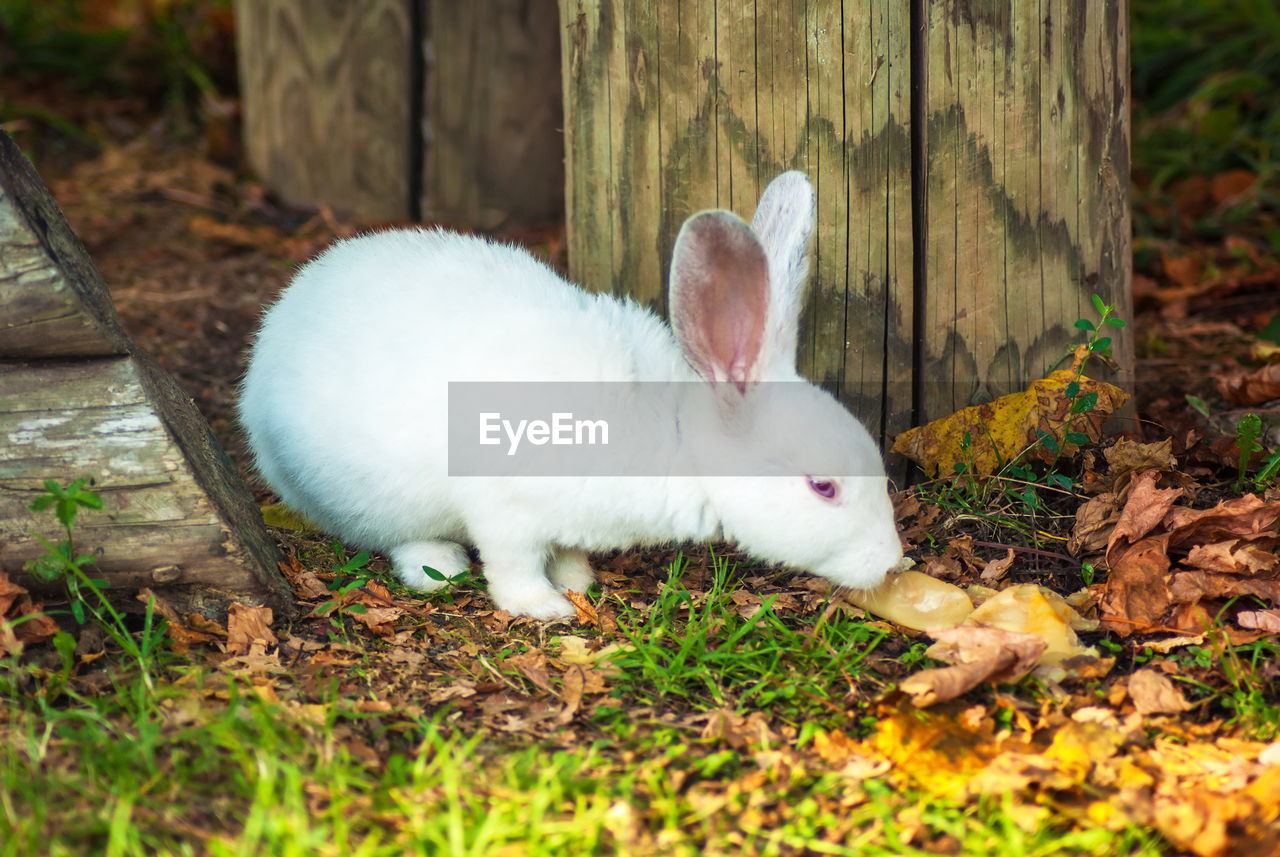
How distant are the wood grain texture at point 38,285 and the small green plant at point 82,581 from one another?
327mm

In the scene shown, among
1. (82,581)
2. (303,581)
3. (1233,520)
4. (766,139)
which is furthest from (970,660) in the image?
(82,581)

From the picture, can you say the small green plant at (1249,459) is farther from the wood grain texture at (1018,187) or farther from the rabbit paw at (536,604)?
the rabbit paw at (536,604)

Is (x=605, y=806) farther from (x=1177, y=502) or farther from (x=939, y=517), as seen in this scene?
(x=1177, y=502)

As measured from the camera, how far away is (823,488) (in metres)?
2.99

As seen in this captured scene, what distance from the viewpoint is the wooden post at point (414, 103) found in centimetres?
568

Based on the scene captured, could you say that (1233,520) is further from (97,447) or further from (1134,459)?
(97,447)

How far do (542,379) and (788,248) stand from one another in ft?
2.29

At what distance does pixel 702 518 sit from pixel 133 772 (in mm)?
1432

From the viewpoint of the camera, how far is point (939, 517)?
3.48m

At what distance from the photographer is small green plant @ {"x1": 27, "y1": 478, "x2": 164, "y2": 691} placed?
2.68 m

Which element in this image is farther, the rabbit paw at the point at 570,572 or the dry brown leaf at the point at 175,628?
the rabbit paw at the point at 570,572

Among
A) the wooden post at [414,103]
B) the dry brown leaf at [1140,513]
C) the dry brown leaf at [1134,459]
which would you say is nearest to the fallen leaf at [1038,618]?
the dry brown leaf at [1140,513]

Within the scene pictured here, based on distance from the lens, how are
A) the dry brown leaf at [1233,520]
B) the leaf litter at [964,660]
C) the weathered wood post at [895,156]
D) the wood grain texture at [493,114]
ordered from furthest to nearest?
the wood grain texture at [493,114]
the weathered wood post at [895,156]
the dry brown leaf at [1233,520]
the leaf litter at [964,660]

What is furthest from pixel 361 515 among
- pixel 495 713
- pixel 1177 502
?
pixel 1177 502
